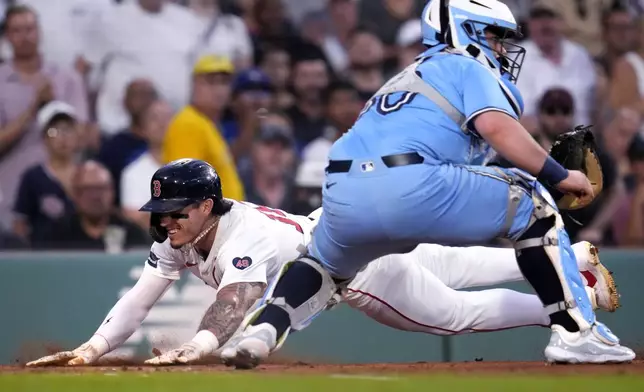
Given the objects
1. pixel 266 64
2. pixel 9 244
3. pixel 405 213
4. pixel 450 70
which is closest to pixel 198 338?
pixel 405 213

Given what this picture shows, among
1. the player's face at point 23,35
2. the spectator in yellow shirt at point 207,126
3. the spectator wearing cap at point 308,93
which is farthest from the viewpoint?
the spectator wearing cap at point 308,93

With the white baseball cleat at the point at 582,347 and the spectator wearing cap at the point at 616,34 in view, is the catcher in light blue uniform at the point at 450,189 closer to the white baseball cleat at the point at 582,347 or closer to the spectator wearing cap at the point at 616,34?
the white baseball cleat at the point at 582,347

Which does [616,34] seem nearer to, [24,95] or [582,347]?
[24,95]

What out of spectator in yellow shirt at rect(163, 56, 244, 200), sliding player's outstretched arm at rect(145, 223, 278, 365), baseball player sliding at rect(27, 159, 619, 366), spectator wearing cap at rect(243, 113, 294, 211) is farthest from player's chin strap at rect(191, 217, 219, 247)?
spectator wearing cap at rect(243, 113, 294, 211)

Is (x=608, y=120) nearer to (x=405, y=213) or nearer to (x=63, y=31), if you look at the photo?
(x=63, y=31)

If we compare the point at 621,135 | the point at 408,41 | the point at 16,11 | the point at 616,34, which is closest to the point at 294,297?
the point at 16,11

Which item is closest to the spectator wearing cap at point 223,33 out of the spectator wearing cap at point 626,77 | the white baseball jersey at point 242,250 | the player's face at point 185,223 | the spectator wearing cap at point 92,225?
the spectator wearing cap at point 92,225

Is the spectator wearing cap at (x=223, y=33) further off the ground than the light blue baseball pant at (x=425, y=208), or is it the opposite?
the spectator wearing cap at (x=223, y=33)
